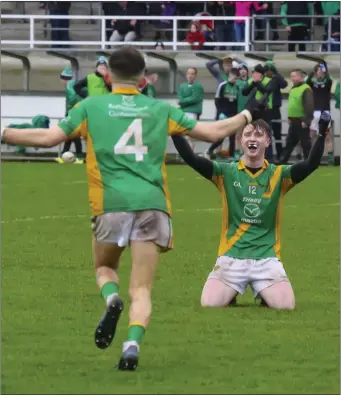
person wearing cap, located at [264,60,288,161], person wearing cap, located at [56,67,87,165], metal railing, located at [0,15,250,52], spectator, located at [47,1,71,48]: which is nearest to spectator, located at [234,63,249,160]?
person wearing cap, located at [264,60,288,161]

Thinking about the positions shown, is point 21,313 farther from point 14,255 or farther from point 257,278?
point 14,255

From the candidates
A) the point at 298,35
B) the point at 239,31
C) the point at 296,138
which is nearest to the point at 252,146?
the point at 296,138

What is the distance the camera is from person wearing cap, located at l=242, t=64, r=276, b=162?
29.1 meters

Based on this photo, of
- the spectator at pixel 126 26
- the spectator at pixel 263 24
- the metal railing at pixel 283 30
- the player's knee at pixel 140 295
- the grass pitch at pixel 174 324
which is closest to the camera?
the grass pitch at pixel 174 324

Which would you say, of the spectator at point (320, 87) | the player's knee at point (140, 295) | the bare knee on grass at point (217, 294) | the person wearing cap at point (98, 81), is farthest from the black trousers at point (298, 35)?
the player's knee at point (140, 295)

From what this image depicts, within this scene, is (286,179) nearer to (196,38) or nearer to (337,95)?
(337,95)

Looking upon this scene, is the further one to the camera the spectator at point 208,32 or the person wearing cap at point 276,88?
the spectator at point 208,32

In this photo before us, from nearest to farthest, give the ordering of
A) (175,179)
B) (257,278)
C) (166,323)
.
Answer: (166,323) → (257,278) → (175,179)

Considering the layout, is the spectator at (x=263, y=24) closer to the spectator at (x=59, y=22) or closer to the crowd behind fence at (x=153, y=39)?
the crowd behind fence at (x=153, y=39)

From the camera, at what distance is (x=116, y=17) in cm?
3412

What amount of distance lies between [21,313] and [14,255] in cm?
411

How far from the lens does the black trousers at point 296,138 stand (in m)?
30.0

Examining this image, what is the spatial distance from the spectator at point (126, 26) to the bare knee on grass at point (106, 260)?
25992 mm

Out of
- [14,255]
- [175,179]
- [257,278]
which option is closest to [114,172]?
[257,278]
